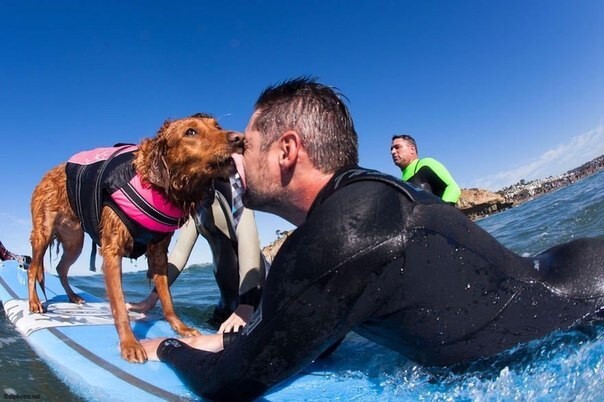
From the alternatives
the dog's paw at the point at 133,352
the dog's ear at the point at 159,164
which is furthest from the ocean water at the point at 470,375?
the dog's ear at the point at 159,164

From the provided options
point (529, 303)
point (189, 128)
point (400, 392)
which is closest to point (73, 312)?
point (189, 128)

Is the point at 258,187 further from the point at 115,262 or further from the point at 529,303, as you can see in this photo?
the point at 115,262

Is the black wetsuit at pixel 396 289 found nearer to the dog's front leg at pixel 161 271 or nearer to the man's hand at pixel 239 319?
the man's hand at pixel 239 319

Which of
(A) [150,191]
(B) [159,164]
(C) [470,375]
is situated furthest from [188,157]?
(C) [470,375]

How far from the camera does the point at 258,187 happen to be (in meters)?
2.39

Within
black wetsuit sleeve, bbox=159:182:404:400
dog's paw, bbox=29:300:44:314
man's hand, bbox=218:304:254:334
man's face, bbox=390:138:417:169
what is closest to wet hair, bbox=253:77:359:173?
black wetsuit sleeve, bbox=159:182:404:400

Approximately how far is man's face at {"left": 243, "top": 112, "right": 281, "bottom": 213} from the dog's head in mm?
1219

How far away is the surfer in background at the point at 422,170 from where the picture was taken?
7496 millimetres

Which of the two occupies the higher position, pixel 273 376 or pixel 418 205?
pixel 418 205

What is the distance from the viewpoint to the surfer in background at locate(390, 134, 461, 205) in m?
7.50

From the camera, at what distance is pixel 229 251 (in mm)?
4770

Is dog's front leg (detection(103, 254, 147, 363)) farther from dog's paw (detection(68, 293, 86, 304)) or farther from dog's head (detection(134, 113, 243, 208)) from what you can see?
dog's paw (detection(68, 293, 86, 304))

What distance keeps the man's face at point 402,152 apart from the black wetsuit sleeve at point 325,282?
6.84 m

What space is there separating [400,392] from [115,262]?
2515 mm
